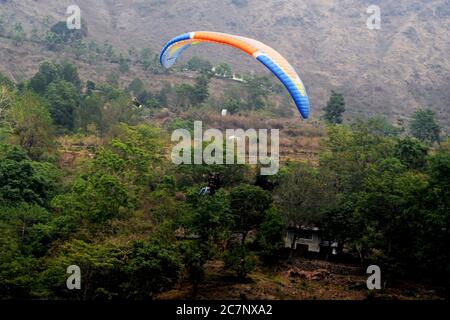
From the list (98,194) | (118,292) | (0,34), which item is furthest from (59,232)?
(0,34)

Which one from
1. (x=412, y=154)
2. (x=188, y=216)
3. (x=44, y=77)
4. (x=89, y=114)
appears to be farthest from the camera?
(x=44, y=77)

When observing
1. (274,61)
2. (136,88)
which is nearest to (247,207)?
(274,61)

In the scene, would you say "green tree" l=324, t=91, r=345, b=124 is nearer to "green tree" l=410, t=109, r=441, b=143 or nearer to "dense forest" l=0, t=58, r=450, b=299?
"green tree" l=410, t=109, r=441, b=143

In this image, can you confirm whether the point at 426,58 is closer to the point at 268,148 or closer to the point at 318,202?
the point at 268,148

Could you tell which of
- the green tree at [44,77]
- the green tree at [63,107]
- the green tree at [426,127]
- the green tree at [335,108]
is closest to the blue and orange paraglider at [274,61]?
the green tree at [63,107]

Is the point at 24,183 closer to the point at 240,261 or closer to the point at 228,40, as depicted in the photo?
the point at 240,261

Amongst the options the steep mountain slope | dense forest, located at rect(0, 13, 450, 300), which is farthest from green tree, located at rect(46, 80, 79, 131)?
the steep mountain slope

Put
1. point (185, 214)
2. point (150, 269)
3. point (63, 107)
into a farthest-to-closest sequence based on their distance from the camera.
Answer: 1. point (63, 107)
2. point (185, 214)
3. point (150, 269)
